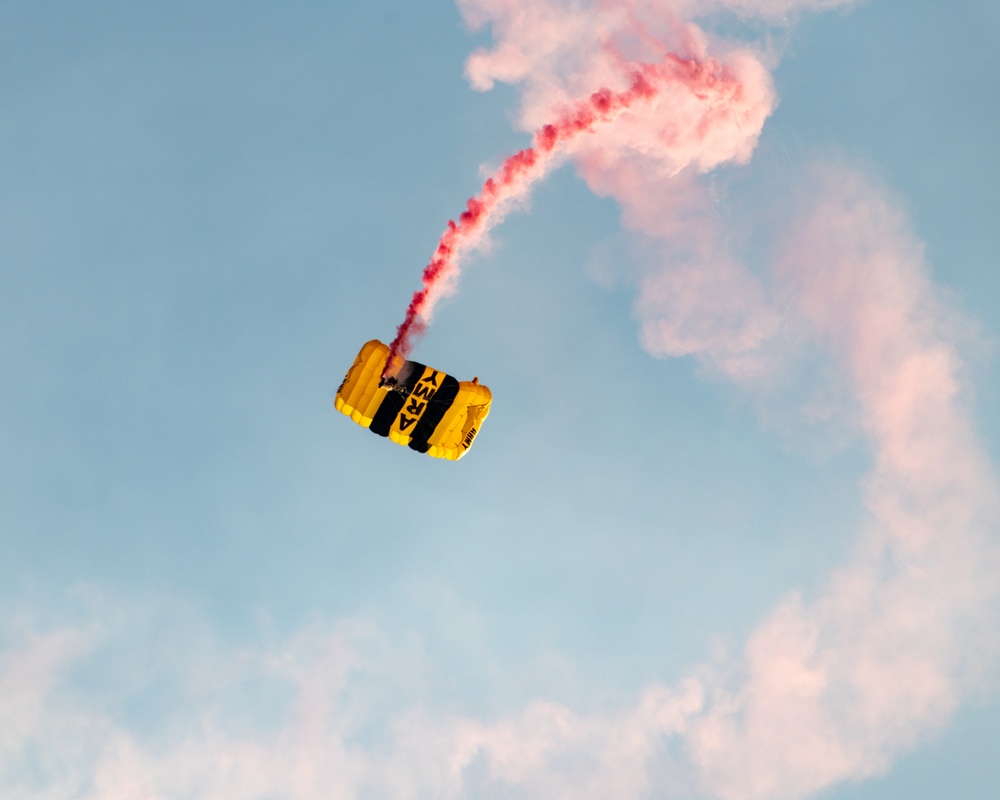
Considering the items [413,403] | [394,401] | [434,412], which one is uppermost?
[434,412]

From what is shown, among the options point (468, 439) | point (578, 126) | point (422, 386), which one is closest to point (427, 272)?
point (422, 386)

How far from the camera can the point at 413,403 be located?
33594 millimetres

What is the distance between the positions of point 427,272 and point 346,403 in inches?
249

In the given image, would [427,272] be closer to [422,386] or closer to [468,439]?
[422,386]

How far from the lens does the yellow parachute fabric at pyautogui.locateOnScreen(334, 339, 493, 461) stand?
33.0 m

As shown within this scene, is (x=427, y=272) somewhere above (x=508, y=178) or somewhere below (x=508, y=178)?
below

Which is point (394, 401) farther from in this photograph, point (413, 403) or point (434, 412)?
point (434, 412)

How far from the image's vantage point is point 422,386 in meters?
33.4

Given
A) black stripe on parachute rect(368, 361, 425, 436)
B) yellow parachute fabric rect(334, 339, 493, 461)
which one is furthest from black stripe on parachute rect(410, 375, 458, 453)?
black stripe on parachute rect(368, 361, 425, 436)

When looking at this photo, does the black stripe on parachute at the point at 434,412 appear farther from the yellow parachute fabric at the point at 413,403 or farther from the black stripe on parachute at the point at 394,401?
the black stripe on parachute at the point at 394,401

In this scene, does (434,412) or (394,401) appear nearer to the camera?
(394,401)

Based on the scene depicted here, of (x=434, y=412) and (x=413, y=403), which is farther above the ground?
(x=434, y=412)

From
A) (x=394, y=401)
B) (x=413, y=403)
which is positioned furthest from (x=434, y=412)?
(x=394, y=401)

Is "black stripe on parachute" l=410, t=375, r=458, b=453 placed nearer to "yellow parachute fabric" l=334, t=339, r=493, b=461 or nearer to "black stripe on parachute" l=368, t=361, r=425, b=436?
"yellow parachute fabric" l=334, t=339, r=493, b=461
